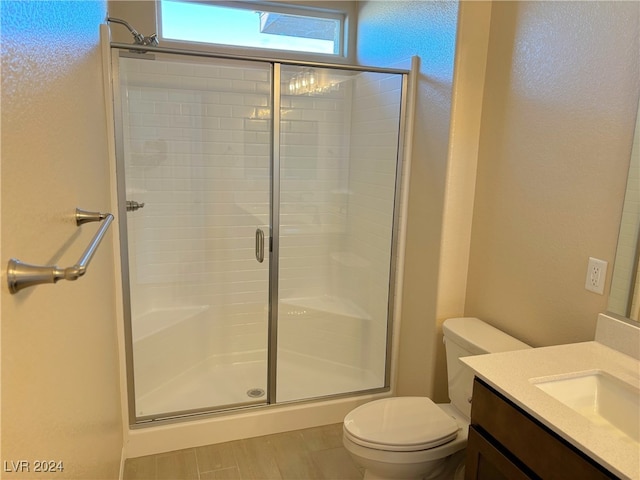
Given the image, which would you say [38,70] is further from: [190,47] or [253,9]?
[253,9]

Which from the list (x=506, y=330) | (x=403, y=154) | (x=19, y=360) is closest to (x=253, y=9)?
(x=403, y=154)

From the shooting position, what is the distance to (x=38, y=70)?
33.6 inches

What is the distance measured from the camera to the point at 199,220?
9.98 ft

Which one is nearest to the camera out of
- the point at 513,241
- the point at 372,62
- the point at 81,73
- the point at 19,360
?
the point at 19,360

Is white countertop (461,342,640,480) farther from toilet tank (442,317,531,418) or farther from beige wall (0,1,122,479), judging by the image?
beige wall (0,1,122,479)

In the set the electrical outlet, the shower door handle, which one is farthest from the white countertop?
the shower door handle

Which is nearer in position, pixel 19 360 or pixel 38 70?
pixel 19 360

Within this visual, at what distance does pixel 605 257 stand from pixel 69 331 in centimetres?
163

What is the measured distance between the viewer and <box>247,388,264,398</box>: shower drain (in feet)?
8.55

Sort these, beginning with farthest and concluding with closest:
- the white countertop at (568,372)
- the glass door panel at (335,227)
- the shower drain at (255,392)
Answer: the glass door panel at (335,227) < the shower drain at (255,392) < the white countertop at (568,372)

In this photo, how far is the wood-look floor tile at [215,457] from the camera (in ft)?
7.27

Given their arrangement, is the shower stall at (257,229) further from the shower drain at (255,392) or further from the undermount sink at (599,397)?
the undermount sink at (599,397)

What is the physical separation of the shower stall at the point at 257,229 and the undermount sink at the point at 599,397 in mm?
1326

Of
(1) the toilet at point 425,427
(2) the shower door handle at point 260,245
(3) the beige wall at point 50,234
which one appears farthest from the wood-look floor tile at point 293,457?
(2) the shower door handle at point 260,245
